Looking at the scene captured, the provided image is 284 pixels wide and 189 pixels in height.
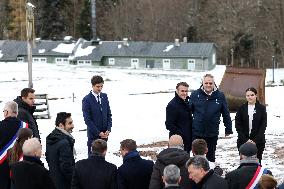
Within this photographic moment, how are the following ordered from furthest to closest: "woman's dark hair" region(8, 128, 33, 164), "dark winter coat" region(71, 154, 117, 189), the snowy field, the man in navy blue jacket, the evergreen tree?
1. the evergreen tree
2. the snowy field
3. the man in navy blue jacket
4. "woman's dark hair" region(8, 128, 33, 164)
5. "dark winter coat" region(71, 154, 117, 189)

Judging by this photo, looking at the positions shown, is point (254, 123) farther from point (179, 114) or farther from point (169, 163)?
point (169, 163)

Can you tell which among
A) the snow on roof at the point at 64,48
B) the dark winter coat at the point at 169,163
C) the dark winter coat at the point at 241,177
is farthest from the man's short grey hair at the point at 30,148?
the snow on roof at the point at 64,48

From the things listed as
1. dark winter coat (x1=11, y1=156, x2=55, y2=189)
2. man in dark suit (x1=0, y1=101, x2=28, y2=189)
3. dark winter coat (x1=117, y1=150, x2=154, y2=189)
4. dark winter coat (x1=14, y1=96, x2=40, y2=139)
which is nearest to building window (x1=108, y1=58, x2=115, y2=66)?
dark winter coat (x1=14, y1=96, x2=40, y2=139)

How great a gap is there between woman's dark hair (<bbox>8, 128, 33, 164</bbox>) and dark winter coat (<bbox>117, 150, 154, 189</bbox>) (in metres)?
1.24

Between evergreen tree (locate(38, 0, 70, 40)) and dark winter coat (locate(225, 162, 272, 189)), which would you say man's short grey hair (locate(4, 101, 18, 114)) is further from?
evergreen tree (locate(38, 0, 70, 40))

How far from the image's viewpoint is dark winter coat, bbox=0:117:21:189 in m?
7.88

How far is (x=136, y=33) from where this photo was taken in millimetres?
81250

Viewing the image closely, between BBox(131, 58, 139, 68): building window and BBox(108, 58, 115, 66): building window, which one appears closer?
BBox(131, 58, 139, 68): building window

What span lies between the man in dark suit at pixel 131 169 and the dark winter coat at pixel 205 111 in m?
2.73

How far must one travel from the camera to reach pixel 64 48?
7006 cm

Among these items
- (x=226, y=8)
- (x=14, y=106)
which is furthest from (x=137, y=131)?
(x=226, y=8)

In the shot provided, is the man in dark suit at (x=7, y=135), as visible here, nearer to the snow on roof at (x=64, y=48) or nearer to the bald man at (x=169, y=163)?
the bald man at (x=169, y=163)

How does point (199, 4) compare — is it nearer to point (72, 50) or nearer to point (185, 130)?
point (72, 50)

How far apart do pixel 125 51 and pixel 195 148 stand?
61.2 meters
